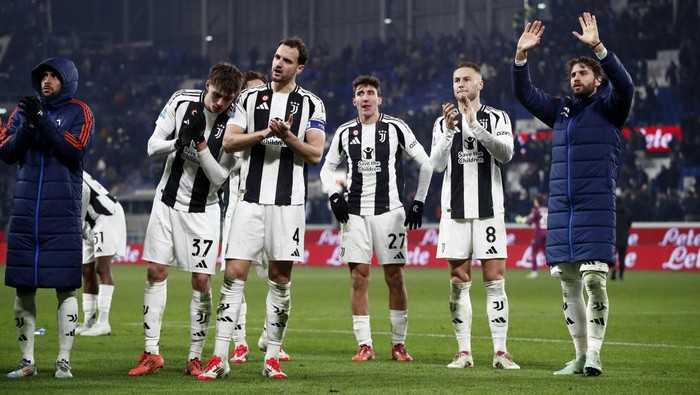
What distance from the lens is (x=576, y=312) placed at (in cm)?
899

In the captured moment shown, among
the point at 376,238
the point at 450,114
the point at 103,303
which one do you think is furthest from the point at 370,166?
the point at 103,303

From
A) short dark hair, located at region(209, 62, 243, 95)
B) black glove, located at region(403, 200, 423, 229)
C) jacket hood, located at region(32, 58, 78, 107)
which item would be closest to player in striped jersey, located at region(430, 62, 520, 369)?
black glove, located at region(403, 200, 423, 229)

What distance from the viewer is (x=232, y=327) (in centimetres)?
849

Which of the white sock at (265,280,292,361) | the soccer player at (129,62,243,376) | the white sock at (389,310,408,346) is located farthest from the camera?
the white sock at (389,310,408,346)

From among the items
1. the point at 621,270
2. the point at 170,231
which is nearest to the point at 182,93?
the point at 170,231

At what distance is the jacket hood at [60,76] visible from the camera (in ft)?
28.1

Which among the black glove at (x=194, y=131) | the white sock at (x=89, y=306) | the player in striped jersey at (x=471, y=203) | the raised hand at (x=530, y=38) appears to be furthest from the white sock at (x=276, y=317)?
the white sock at (x=89, y=306)

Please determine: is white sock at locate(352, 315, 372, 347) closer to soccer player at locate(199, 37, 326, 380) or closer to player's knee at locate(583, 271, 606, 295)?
soccer player at locate(199, 37, 326, 380)

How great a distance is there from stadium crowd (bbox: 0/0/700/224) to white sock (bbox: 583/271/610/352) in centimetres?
2243

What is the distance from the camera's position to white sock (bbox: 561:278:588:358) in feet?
29.5

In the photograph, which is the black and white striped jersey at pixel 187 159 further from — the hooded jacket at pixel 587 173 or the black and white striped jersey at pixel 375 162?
the hooded jacket at pixel 587 173

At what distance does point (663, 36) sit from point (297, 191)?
30395 millimetres

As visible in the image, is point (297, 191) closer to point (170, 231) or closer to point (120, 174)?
point (170, 231)

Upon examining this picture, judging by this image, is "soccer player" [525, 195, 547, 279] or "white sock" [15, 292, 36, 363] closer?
"white sock" [15, 292, 36, 363]
